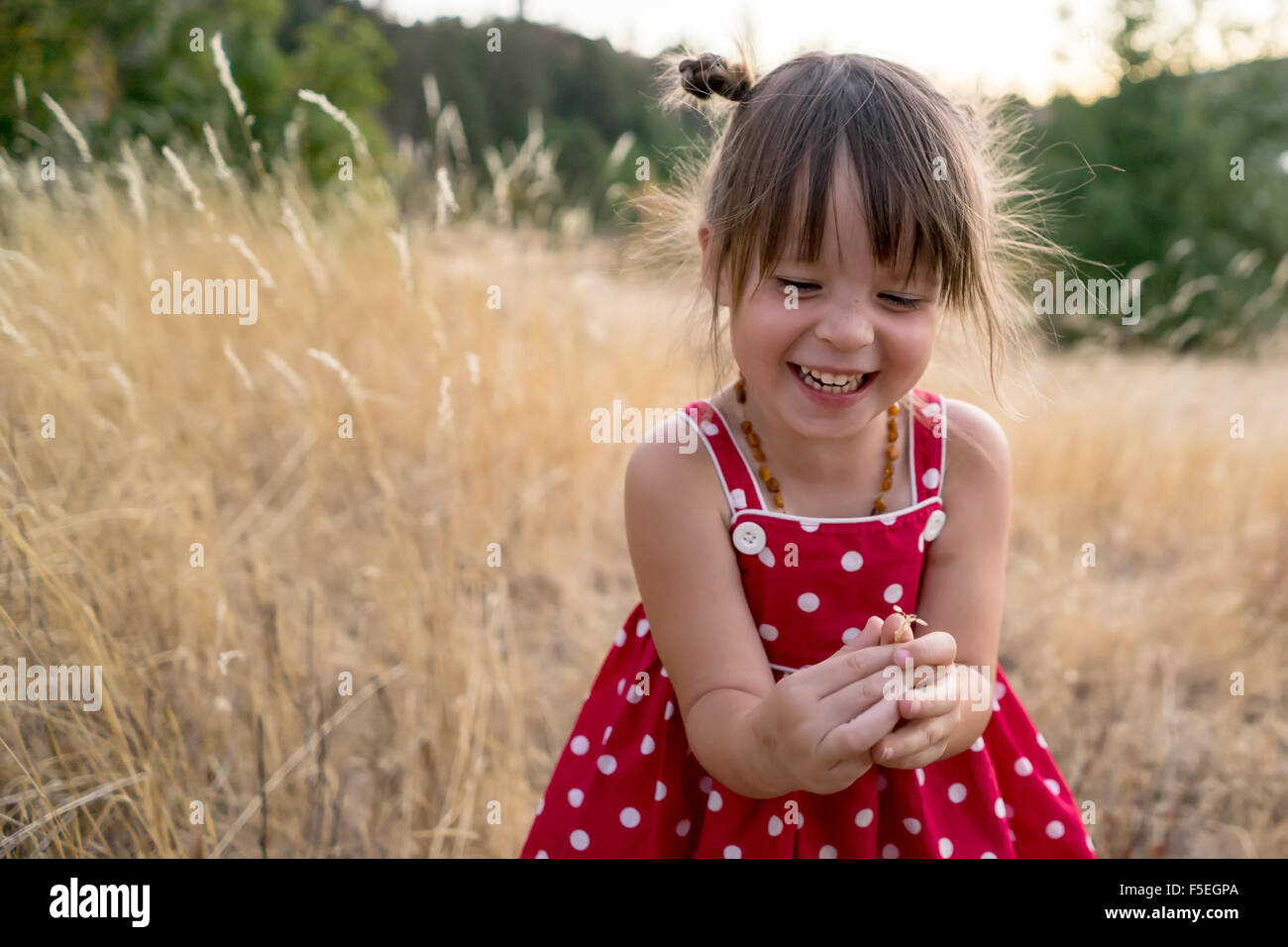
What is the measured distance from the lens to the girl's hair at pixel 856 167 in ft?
3.77

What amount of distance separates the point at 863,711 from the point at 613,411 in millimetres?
2101

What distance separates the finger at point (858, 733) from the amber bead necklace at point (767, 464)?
0.36 metres

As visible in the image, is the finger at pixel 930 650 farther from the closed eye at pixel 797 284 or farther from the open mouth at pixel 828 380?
the closed eye at pixel 797 284

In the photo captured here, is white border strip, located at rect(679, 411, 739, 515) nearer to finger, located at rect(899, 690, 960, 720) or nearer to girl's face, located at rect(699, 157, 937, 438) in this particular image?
girl's face, located at rect(699, 157, 937, 438)

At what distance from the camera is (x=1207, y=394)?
23.2 feet

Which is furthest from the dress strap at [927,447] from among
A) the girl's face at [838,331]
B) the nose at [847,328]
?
the nose at [847,328]

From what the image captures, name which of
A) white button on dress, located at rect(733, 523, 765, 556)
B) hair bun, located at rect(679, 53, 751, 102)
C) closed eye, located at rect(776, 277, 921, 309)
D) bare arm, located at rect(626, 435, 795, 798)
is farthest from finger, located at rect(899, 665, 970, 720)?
hair bun, located at rect(679, 53, 751, 102)

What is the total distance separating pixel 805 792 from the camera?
1286 mm

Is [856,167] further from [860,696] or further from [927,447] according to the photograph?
[860,696]

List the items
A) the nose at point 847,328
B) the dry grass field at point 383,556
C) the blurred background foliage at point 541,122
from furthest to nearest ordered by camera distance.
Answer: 1. the blurred background foliage at point 541,122
2. the dry grass field at point 383,556
3. the nose at point 847,328

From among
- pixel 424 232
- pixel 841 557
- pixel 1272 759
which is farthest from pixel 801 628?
pixel 424 232

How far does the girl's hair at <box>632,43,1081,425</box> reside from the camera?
3.77ft

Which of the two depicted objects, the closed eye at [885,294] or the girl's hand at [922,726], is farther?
the closed eye at [885,294]

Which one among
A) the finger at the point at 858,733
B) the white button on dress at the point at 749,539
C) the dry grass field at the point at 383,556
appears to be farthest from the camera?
the dry grass field at the point at 383,556
